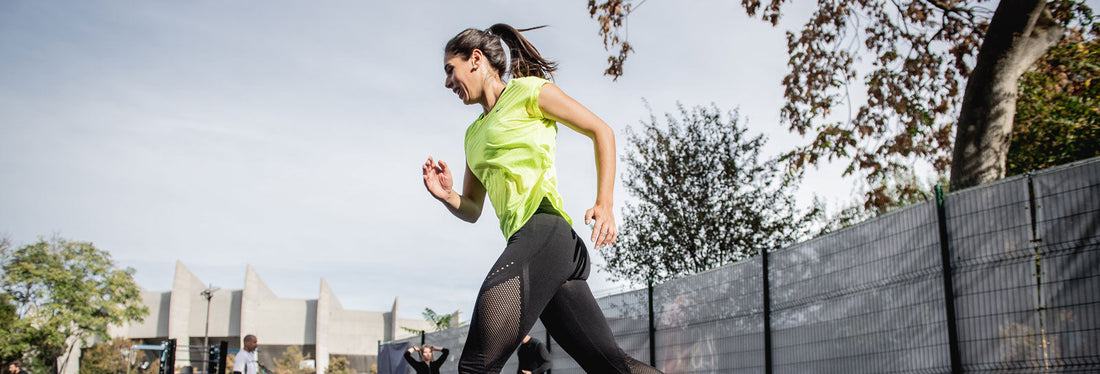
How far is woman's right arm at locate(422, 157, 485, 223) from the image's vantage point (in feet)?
9.17

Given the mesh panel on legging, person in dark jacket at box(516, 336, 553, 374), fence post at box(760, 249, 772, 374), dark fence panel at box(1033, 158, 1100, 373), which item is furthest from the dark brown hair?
person in dark jacket at box(516, 336, 553, 374)

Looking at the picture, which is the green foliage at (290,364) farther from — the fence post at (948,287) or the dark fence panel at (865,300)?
the fence post at (948,287)

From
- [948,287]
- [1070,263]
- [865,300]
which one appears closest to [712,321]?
[865,300]

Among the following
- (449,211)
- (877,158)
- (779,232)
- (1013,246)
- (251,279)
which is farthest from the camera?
(251,279)

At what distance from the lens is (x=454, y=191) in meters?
2.87

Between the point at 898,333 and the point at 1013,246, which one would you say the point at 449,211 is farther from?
the point at 898,333

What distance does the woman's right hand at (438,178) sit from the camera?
279 cm

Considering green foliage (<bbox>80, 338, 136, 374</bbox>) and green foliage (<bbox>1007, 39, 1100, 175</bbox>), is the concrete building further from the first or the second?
green foliage (<bbox>1007, 39, 1100, 175</bbox>)

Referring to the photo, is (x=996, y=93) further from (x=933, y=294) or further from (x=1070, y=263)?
(x=1070, y=263)

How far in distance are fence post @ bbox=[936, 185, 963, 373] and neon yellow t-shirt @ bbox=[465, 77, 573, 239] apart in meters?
3.80

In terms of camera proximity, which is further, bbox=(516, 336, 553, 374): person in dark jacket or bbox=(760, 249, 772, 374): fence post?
bbox=(516, 336, 553, 374): person in dark jacket

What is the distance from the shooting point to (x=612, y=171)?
7.91ft

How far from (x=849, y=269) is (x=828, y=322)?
0.48m

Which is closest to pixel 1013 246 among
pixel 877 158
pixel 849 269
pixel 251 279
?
pixel 849 269
